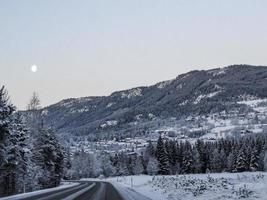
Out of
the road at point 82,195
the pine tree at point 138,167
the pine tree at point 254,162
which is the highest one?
the road at point 82,195

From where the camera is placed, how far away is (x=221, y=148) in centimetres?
14700

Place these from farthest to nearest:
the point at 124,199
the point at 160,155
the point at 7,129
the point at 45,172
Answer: the point at 160,155 → the point at 45,172 → the point at 7,129 → the point at 124,199

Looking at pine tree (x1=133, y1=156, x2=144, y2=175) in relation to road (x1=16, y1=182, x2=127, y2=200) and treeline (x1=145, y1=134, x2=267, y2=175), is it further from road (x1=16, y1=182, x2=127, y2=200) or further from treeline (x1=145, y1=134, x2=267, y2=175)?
road (x1=16, y1=182, x2=127, y2=200)

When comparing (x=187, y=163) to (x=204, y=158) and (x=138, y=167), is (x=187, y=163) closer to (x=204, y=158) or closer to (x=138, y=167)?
(x=204, y=158)

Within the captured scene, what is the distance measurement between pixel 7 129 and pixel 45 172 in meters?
34.2

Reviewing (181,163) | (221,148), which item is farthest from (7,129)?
(221,148)

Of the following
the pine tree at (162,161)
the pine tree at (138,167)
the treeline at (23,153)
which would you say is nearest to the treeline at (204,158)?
the pine tree at (162,161)

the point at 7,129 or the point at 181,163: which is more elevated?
the point at 7,129

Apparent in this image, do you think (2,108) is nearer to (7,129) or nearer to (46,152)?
(7,129)

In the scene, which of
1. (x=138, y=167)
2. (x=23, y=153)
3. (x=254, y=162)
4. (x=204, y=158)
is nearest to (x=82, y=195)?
(x=23, y=153)

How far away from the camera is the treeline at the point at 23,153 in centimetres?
3497

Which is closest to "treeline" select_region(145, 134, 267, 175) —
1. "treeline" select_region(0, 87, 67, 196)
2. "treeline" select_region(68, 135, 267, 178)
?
→ "treeline" select_region(68, 135, 267, 178)

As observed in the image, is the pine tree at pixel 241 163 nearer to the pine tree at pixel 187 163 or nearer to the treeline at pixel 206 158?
the treeline at pixel 206 158

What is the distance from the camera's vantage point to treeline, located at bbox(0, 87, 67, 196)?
1377 inches
